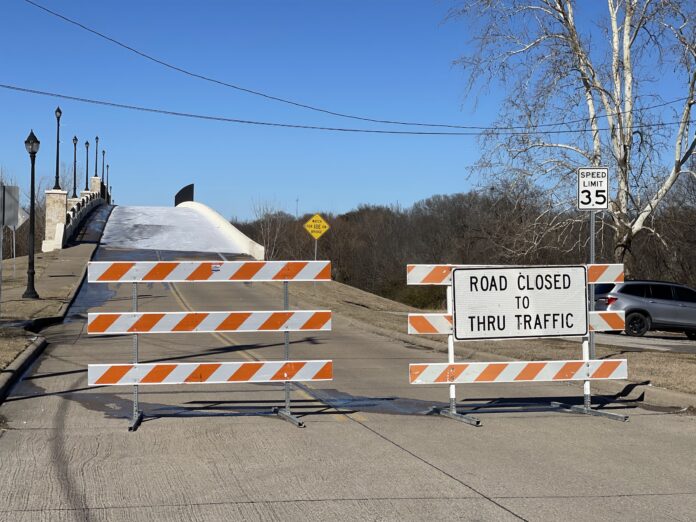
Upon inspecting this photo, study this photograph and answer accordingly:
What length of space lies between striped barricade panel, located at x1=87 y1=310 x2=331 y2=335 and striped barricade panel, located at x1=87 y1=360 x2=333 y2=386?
395mm

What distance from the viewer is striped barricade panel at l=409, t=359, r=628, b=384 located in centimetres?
930

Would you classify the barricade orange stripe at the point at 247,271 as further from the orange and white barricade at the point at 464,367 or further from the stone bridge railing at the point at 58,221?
the stone bridge railing at the point at 58,221

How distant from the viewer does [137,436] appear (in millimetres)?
8242

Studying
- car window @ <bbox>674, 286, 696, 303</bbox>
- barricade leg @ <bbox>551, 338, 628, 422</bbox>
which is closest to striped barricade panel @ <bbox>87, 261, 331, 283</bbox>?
barricade leg @ <bbox>551, 338, 628, 422</bbox>

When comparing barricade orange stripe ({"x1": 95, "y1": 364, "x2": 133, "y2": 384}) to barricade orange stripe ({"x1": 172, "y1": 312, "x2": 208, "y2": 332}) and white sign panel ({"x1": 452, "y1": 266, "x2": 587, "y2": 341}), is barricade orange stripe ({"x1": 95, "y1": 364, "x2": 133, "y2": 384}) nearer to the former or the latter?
barricade orange stripe ({"x1": 172, "y1": 312, "x2": 208, "y2": 332})

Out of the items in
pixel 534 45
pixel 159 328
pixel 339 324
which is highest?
pixel 534 45

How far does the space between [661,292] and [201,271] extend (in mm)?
18503

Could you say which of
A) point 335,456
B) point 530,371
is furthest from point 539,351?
point 335,456

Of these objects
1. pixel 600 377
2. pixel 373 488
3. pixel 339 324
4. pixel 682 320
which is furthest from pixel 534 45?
pixel 373 488

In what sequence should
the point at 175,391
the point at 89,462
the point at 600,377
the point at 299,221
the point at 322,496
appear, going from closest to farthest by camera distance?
1. the point at 322,496
2. the point at 89,462
3. the point at 600,377
4. the point at 175,391
5. the point at 299,221

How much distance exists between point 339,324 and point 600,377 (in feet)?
45.0

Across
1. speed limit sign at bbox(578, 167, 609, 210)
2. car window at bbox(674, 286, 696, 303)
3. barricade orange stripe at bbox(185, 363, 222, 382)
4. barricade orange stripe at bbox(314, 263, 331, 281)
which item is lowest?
car window at bbox(674, 286, 696, 303)

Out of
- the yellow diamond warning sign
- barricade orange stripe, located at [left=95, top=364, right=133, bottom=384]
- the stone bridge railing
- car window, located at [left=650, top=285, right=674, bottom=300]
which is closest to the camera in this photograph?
barricade orange stripe, located at [left=95, top=364, right=133, bottom=384]

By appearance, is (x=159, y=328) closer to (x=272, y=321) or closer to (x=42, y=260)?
(x=272, y=321)
